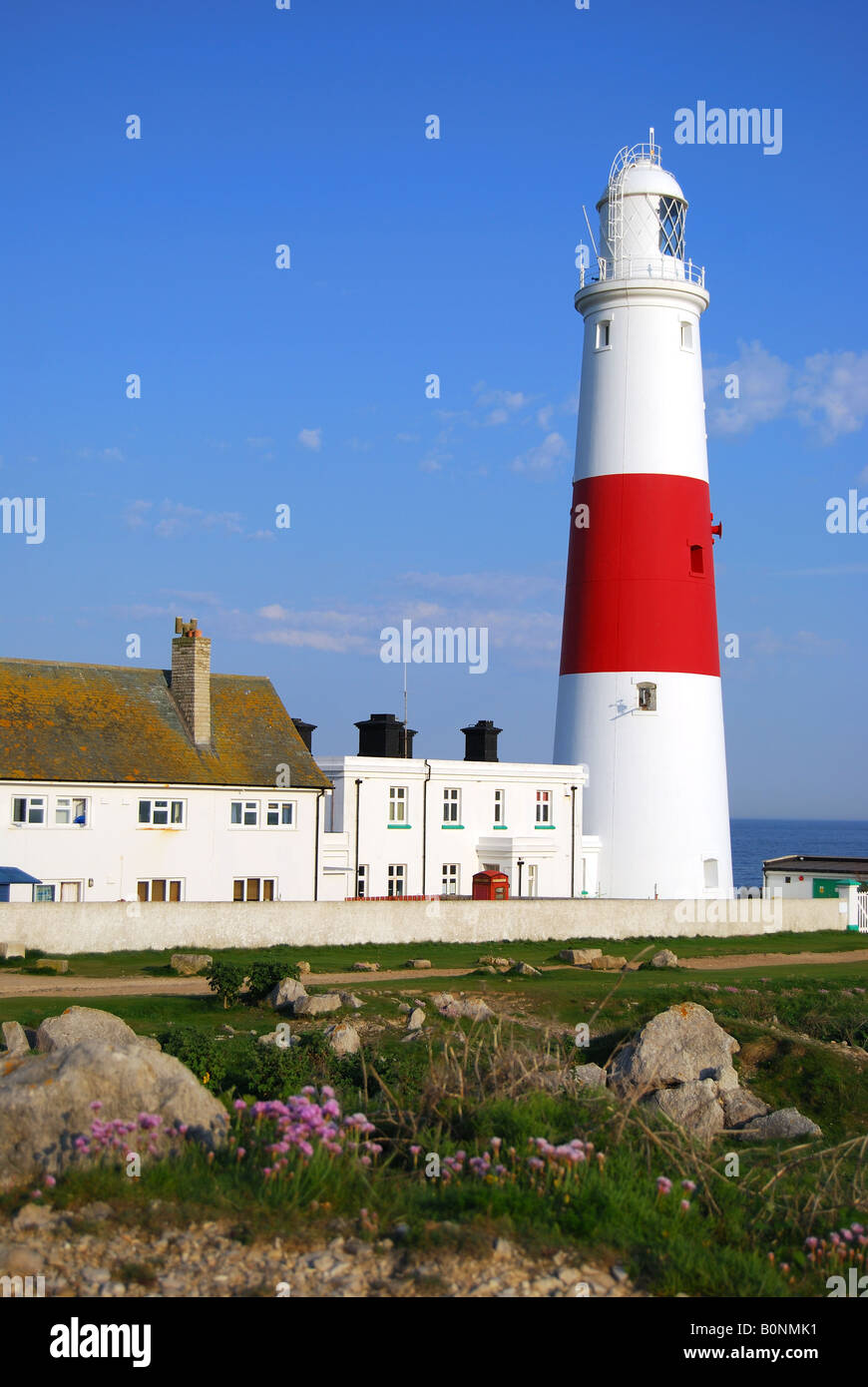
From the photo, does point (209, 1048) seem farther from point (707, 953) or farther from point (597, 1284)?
point (707, 953)

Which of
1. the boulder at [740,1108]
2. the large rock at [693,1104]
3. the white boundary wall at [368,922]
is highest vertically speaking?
the white boundary wall at [368,922]

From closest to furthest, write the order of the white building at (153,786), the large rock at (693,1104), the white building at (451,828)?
the large rock at (693,1104) < the white building at (153,786) < the white building at (451,828)

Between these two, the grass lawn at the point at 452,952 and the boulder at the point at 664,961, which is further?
the boulder at the point at 664,961

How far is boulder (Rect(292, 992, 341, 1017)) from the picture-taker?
944 inches

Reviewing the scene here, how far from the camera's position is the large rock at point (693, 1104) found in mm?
18016

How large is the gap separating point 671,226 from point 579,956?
89.0ft

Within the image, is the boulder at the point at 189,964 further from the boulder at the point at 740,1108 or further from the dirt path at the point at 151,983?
the boulder at the point at 740,1108

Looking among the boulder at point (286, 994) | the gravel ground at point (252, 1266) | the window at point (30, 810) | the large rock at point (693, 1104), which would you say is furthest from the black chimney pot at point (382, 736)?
the gravel ground at point (252, 1266)

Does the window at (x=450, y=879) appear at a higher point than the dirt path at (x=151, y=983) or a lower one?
higher

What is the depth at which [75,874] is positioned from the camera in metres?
39.1

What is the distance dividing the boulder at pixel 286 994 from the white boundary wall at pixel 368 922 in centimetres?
883

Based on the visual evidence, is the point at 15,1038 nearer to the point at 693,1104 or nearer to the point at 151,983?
the point at 693,1104

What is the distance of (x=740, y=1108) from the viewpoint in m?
19.6

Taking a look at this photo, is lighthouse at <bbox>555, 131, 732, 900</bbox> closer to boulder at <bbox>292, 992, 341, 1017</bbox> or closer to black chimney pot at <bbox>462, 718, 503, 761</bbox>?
black chimney pot at <bbox>462, 718, 503, 761</bbox>
